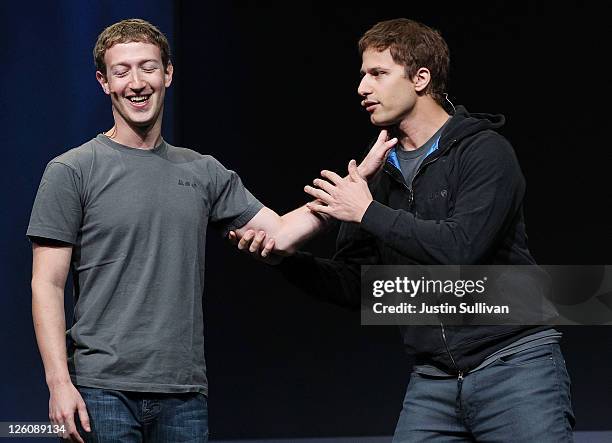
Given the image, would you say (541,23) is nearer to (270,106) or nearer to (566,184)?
(566,184)

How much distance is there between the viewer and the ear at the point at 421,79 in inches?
98.1

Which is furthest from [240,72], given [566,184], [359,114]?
[566,184]

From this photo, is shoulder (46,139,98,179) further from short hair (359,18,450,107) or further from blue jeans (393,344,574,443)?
blue jeans (393,344,574,443)

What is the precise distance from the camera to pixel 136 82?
221 centimetres

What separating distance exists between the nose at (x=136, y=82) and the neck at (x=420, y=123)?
638 millimetres

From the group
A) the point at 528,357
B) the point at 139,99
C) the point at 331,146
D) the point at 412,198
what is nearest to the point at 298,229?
the point at 412,198

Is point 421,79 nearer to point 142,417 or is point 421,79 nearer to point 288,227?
point 288,227

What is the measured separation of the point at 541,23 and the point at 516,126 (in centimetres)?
40

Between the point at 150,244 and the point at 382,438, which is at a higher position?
the point at 150,244

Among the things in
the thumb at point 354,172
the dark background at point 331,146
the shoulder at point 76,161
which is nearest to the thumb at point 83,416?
the shoulder at point 76,161

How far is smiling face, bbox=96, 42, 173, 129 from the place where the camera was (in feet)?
7.26

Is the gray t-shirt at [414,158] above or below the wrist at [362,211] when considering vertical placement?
above

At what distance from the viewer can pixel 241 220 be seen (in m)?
2.39

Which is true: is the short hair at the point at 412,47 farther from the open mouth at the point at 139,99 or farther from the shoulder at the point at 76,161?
the shoulder at the point at 76,161
